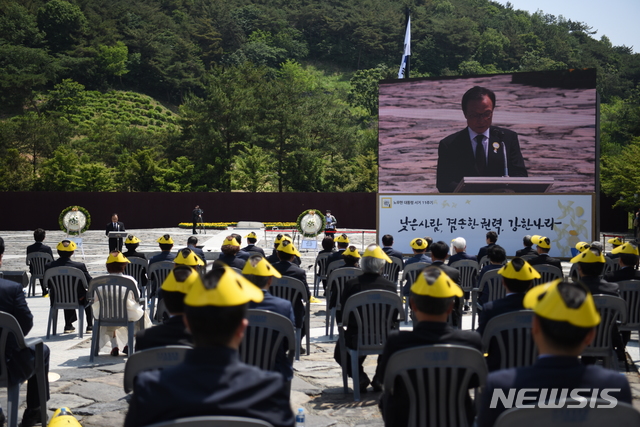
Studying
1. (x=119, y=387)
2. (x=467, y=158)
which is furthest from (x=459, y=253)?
(x=467, y=158)

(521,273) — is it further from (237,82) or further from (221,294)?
(237,82)

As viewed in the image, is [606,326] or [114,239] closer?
[606,326]

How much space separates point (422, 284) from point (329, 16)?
125m

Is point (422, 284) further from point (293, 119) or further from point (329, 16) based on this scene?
point (329, 16)

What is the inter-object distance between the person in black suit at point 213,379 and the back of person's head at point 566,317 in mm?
1054

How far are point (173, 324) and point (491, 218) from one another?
54.4 feet

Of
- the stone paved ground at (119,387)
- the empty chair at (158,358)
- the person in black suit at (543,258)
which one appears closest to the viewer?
the empty chair at (158,358)

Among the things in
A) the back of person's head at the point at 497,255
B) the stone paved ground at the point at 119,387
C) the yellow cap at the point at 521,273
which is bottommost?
the stone paved ground at the point at 119,387

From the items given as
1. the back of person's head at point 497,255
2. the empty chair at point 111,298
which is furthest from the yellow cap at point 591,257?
the empty chair at point 111,298

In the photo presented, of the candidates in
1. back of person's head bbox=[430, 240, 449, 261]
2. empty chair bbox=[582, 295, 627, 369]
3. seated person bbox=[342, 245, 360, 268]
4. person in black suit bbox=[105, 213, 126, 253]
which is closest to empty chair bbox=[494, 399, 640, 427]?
empty chair bbox=[582, 295, 627, 369]

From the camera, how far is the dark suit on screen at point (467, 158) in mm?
19359

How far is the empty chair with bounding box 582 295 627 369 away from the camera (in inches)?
209

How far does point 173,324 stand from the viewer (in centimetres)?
384

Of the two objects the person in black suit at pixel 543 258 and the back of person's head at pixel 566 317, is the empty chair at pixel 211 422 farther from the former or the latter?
the person in black suit at pixel 543 258
